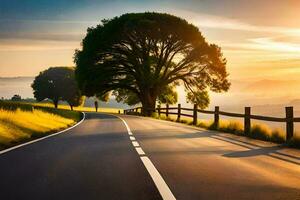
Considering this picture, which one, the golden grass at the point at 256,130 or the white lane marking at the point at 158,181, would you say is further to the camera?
the golden grass at the point at 256,130

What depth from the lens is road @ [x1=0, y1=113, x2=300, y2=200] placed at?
6.80 metres

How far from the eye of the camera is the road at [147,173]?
6797 mm

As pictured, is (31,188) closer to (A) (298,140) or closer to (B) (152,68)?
(A) (298,140)

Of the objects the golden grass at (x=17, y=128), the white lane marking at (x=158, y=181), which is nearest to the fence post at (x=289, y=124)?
the white lane marking at (x=158, y=181)

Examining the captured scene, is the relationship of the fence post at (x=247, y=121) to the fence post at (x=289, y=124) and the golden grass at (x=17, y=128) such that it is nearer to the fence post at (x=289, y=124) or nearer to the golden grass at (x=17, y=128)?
the fence post at (x=289, y=124)

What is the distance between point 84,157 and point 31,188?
3.85 meters

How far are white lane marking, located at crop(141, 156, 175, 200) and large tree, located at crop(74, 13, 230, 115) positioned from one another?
132 feet

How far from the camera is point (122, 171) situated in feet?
29.0

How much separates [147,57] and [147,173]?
146ft

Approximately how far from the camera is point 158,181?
25.4 feet

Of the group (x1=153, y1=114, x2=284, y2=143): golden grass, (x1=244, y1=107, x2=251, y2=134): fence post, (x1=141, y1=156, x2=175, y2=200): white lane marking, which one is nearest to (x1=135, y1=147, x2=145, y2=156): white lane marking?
(x1=141, y1=156, x2=175, y2=200): white lane marking

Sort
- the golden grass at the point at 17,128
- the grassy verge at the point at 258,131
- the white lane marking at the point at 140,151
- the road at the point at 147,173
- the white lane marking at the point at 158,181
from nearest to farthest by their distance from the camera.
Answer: the white lane marking at the point at 158,181 < the road at the point at 147,173 < the white lane marking at the point at 140,151 < the golden grass at the point at 17,128 < the grassy verge at the point at 258,131

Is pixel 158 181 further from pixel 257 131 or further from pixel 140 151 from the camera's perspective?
pixel 257 131

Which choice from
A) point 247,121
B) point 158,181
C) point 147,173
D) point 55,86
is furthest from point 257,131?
point 55,86
